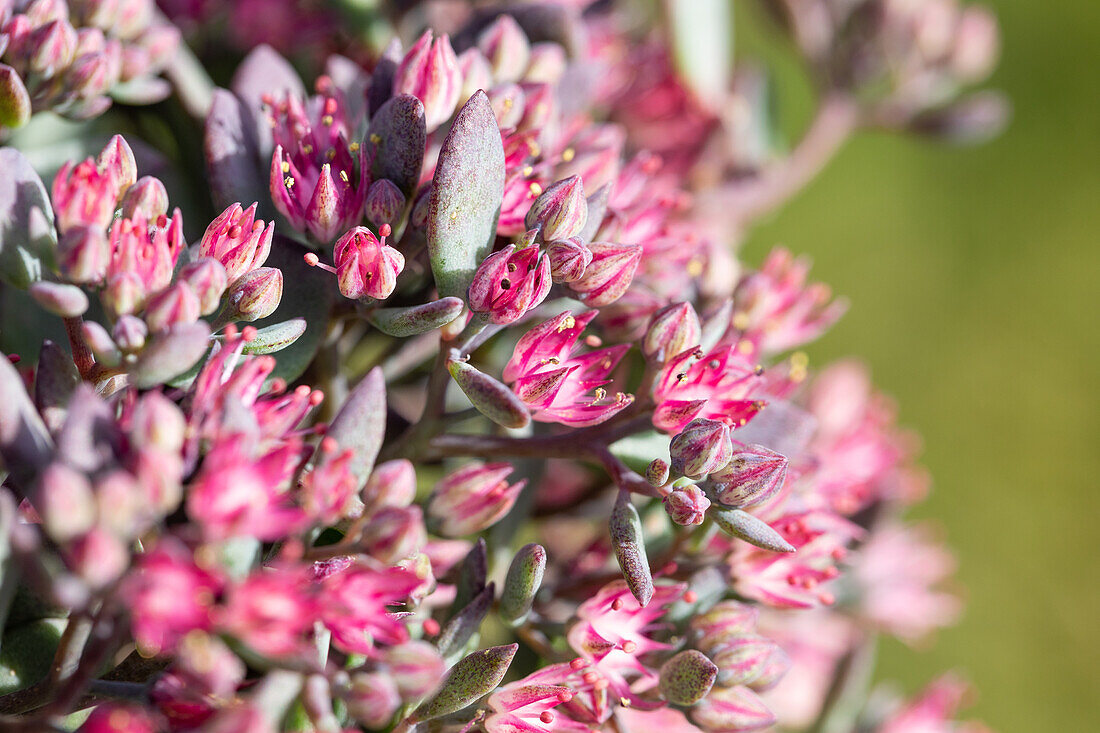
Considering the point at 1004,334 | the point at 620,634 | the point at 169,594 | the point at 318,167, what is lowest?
the point at 1004,334

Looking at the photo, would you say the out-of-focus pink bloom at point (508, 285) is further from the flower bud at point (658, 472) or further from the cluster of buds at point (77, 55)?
the cluster of buds at point (77, 55)

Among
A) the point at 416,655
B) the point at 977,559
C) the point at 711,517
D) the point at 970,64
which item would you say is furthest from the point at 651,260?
the point at 977,559

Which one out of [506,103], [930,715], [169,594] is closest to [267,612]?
[169,594]

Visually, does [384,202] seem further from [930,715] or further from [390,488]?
[930,715]

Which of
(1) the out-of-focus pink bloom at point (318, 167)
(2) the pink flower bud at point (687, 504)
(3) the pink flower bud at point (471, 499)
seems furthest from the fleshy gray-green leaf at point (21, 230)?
(2) the pink flower bud at point (687, 504)

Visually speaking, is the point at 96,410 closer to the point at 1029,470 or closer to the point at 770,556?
the point at 770,556

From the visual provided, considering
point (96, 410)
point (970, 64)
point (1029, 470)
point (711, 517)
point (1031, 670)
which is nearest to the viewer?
point (96, 410)
